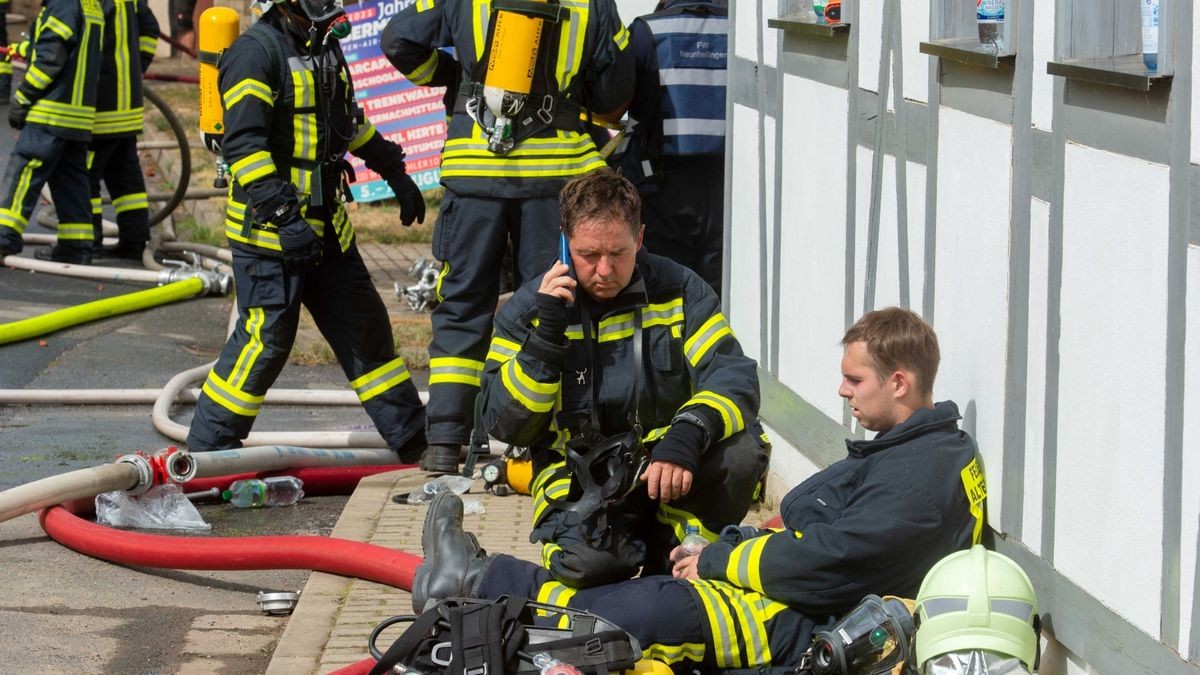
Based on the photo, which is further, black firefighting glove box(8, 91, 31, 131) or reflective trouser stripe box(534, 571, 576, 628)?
black firefighting glove box(8, 91, 31, 131)

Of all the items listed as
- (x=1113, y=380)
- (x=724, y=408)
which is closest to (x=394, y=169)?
(x=724, y=408)

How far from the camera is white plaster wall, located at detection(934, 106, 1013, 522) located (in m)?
4.24

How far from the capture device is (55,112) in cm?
1177

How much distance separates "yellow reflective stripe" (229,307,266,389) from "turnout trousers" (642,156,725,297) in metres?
1.72

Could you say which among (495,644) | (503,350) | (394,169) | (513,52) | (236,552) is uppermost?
(513,52)

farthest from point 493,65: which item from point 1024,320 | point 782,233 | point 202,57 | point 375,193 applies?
point 375,193

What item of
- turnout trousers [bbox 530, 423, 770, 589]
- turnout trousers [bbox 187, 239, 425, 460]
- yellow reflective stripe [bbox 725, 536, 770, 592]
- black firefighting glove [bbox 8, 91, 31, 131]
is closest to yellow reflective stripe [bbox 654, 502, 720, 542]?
turnout trousers [bbox 530, 423, 770, 589]

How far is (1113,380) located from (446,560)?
1901 millimetres

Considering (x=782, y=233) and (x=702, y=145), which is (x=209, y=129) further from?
(x=782, y=233)

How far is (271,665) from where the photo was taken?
15.5ft

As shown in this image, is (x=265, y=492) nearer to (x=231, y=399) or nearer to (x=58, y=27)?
(x=231, y=399)

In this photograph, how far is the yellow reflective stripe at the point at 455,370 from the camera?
6789 mm

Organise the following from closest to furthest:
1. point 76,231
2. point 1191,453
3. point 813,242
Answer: point 1191,453 → point 813,242 → point 76,231

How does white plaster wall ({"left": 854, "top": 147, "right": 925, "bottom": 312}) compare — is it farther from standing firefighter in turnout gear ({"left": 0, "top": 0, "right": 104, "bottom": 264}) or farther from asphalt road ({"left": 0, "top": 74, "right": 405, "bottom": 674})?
standing firefighter in turnout gear ({"left": 0, "top": 0, "right": 104, "bottom": 264})
